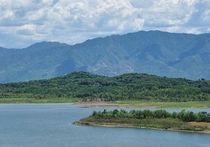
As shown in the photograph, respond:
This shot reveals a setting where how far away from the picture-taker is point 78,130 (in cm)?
13125

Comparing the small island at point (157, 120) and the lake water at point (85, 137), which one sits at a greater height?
the small island at point (157, 120)

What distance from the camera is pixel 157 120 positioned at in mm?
138625

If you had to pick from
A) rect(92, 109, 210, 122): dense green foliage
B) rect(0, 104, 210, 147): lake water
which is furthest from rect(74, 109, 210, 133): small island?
rect(0, 104, 210, 147): lake water

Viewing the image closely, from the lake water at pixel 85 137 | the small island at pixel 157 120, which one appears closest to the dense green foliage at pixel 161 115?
the small island at pixel 157 120

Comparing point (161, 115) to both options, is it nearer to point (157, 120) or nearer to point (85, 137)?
point (157, 120)

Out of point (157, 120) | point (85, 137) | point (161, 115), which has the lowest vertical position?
point (85, 137)

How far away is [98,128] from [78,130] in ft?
21.7

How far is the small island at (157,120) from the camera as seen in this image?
5157 inches

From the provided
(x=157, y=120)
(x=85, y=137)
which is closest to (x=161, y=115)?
(x=157, y=120)

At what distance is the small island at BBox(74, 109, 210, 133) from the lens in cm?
13100

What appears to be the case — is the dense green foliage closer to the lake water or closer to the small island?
the small island

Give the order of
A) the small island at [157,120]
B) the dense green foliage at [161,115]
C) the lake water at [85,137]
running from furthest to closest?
1. the dense green foliage at [161,115]
2. the small island at [157,120]
3. the lake water at [85,137]

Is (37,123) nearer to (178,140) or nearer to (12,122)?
(12,122)

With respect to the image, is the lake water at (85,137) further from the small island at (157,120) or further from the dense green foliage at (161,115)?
the dense green foliage at (161,115)
